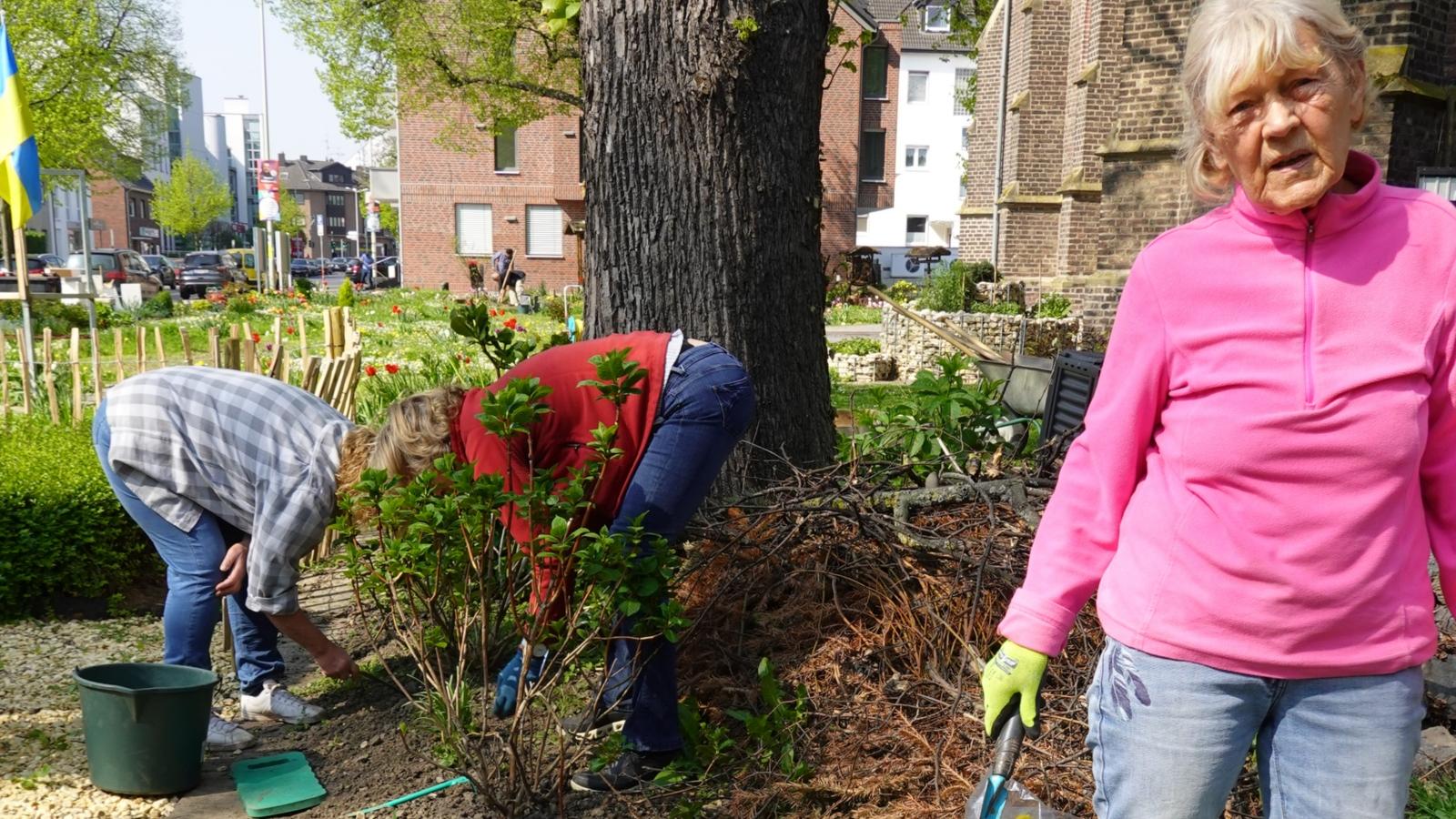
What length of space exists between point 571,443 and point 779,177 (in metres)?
1.67

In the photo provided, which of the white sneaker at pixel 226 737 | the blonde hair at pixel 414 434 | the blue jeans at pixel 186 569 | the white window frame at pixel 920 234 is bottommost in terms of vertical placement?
the white sneaker at pixel 226 737

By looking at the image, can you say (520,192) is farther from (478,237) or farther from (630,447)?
(630,447)

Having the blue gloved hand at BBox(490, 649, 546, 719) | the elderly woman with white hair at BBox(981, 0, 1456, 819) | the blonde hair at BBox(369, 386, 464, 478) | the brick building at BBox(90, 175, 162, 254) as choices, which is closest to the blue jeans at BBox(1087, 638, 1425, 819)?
the elderly woman with white hair at BBox(981, 0, 1456, 819)

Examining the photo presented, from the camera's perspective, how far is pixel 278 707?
13.1 feet

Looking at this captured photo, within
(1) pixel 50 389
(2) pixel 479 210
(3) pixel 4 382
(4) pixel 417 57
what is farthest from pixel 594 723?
(2) pixel 479 210

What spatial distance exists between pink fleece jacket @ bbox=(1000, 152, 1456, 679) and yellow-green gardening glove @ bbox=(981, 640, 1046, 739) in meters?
0.15

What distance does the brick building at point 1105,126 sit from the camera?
30.0ft

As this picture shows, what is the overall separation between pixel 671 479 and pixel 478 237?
34421 millimetres

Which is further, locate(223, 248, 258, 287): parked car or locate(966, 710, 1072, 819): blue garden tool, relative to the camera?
locate(223, 248, 258, 287): parked car

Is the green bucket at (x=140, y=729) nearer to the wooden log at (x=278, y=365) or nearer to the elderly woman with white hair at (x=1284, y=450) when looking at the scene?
the elderly woman with white hair at (x=1284, y=450)

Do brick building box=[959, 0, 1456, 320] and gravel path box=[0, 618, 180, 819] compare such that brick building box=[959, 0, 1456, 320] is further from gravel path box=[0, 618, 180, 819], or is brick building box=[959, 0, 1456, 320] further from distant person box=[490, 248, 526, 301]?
distant person box=[490, 248, 526, 301]

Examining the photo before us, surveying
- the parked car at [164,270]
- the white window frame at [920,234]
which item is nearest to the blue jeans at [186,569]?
the parked car at [164,270]

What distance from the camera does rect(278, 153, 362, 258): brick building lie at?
11075 centimetres

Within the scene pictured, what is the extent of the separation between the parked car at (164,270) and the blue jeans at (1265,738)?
134 ft
